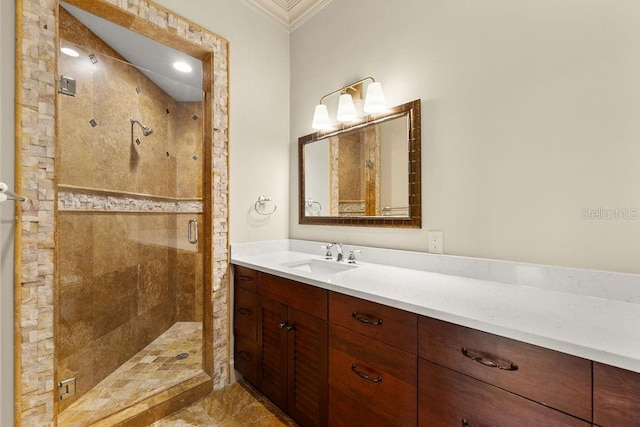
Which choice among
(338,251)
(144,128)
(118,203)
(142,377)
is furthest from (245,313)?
(144,128)

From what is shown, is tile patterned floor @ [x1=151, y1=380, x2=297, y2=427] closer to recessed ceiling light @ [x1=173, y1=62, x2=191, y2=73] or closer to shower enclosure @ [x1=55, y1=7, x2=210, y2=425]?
shower enclosure @ [x1=55, y1=7, x2=210, y2=425]

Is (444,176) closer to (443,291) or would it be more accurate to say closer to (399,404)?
(443,291)

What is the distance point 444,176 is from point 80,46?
2.33 m

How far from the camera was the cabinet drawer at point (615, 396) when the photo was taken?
0.62 metres

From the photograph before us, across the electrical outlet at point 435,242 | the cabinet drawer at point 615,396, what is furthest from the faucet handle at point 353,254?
the cabinet drawer at point 615,396

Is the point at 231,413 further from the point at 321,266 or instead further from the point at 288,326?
the point at 321,266

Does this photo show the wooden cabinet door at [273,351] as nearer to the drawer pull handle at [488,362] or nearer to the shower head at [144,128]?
the drawer pull handle at [488,362]

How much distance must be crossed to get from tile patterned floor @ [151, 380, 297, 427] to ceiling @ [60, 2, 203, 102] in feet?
7.37

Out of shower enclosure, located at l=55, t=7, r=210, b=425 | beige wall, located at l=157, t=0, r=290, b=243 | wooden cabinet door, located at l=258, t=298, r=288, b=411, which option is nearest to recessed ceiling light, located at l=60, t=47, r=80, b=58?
shower enclosure, located at l=55, t=7, r=210, b=425

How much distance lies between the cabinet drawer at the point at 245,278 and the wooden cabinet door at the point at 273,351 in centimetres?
12

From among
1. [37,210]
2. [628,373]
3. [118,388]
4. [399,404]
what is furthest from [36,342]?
[628,373]

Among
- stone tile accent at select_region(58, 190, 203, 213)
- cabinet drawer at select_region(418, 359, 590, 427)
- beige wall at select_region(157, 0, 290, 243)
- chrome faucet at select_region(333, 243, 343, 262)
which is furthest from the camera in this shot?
beige wall at select_region(157, 0, 290, 243)

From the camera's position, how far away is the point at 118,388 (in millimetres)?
1776

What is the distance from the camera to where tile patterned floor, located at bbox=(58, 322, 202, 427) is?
154 cm
